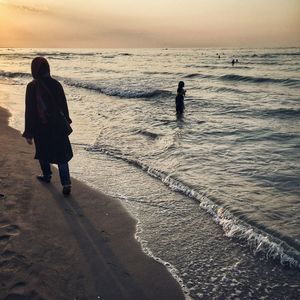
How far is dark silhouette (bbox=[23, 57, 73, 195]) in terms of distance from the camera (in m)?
5.22

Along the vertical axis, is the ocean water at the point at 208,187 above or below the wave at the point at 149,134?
below

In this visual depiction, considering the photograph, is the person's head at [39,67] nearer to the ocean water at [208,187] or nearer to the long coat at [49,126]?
the long coat at [49,126]

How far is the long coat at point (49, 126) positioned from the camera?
5.27m

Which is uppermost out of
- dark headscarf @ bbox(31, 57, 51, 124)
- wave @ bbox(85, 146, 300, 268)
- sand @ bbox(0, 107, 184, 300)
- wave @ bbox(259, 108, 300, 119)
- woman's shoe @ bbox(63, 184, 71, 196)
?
dark headscarf @ bbox(31, 57, 51, 124)

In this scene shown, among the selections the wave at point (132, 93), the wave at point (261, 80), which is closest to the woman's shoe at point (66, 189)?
the wave at point (132, 93)

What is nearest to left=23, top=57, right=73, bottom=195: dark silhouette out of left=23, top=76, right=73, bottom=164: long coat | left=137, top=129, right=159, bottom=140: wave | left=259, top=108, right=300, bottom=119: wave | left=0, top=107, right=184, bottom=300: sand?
left=23, top=76, right=73, bottom=164: long coat

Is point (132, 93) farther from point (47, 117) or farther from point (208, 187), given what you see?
point (47, 117)

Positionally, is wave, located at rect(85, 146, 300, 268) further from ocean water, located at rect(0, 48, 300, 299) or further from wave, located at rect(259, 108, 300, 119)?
wave, located at rect(259, 108, 300, 119)

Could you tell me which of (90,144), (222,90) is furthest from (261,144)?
(222,90)

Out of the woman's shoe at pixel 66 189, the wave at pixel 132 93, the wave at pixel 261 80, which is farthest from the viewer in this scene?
the wave at pixel 261 80

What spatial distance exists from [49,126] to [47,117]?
0.48 feet

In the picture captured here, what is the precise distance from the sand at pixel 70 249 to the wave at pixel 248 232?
4.19 ft

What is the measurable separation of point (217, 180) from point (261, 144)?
3.67 meters

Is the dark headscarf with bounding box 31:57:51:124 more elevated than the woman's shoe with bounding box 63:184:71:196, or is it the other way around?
the dark headscarf with bounding box 31:57:51:124
